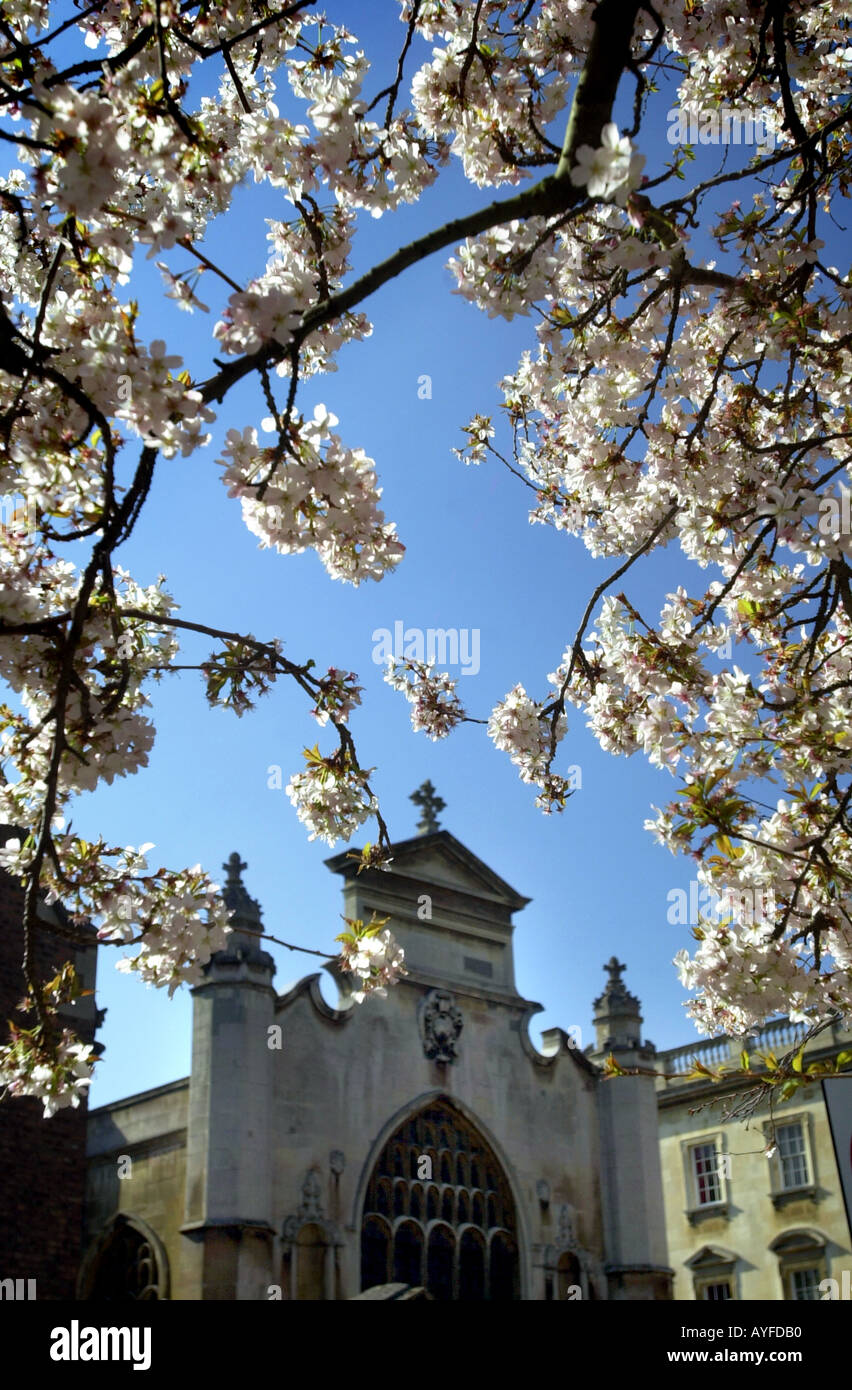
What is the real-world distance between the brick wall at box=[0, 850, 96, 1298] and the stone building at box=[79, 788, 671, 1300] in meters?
2.26

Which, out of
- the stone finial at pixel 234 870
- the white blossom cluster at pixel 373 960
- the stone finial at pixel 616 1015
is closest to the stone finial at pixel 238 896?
the stone finial at pixel 234 870

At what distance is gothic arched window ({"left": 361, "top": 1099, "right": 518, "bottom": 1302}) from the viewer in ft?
62.2

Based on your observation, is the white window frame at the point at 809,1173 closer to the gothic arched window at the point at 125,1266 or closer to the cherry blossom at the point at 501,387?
the gothic arched window at the point at 125,1266

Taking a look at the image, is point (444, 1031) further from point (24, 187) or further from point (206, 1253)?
point (24, 187)

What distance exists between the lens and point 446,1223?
19875 millimetres

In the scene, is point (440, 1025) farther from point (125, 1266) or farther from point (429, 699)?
point (429, 699)

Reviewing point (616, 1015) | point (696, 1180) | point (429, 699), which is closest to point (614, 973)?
point (616, 1015)

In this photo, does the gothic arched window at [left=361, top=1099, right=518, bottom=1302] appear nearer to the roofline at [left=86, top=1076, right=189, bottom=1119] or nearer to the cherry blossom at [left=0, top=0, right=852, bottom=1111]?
the roofline at [left=86, top=1076, right=189, bottom=1119]

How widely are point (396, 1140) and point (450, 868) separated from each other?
5.13 metres

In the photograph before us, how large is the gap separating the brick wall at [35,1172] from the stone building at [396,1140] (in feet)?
7.41

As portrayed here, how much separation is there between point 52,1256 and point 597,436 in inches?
471

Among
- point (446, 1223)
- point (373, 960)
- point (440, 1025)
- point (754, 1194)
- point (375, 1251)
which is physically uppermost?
point (440, 1025)
